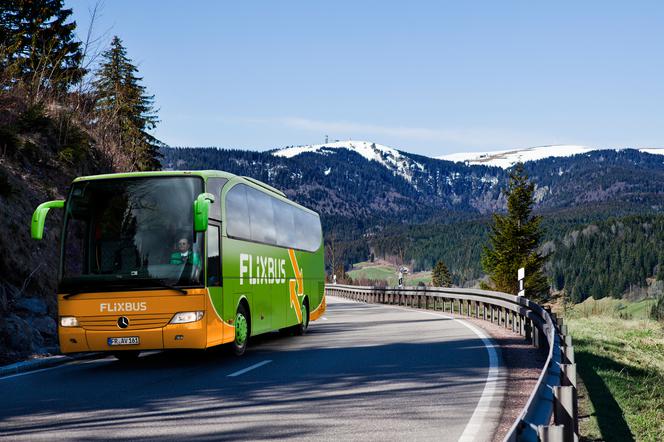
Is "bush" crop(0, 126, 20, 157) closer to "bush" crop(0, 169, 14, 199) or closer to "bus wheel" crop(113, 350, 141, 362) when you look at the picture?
"bush" crop(0, 169, 14, 199)

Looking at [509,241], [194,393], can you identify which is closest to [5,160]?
[194,393]

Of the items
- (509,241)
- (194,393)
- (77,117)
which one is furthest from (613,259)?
(194,393)

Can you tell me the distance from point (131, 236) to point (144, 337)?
1525 millimetres

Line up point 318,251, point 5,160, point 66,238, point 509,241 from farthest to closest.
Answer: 1. point 509,241
2. point 318,251
3. point 5,160
4. point 66,238

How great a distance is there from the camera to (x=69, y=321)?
37.0 ft

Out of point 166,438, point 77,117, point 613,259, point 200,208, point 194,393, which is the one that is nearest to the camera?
point 166,438

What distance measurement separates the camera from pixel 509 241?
66.8 metres

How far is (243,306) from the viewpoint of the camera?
1360cm

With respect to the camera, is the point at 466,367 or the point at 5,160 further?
the point at 5,160

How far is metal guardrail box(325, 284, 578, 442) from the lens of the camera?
393cm

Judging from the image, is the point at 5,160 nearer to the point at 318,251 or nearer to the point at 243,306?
the point at 318,251

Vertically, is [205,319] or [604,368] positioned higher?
[205,319]

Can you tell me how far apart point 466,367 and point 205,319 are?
381 cm

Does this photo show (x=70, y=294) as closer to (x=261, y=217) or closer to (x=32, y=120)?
(x=261, y=217)
